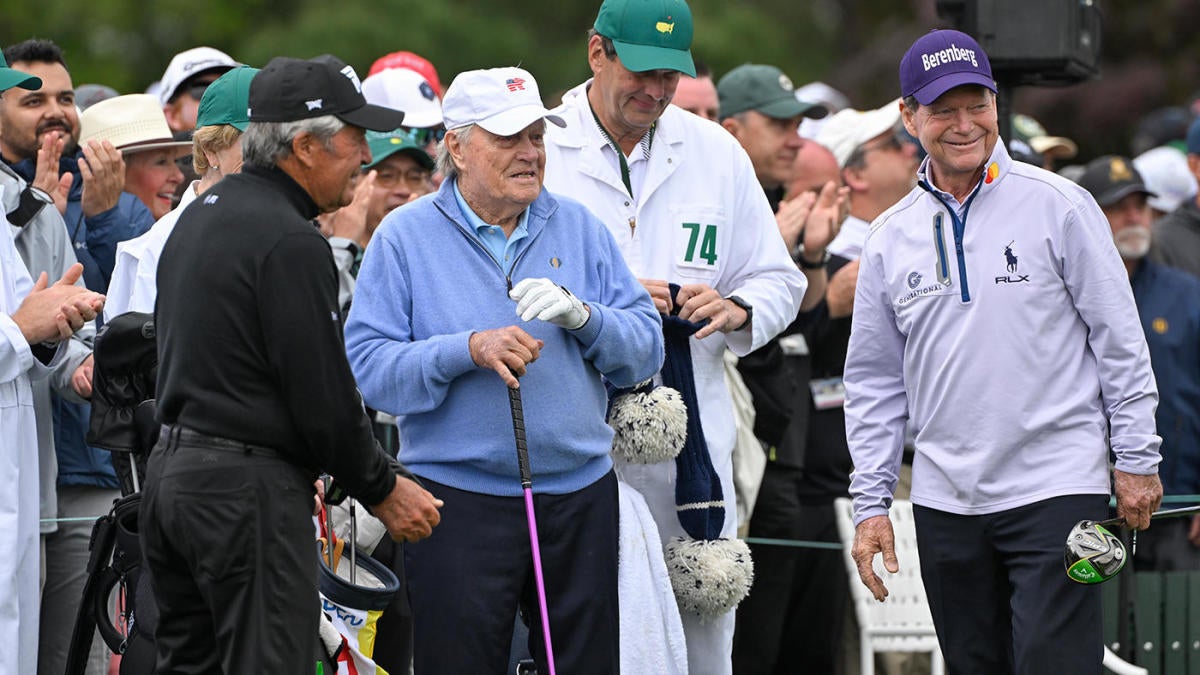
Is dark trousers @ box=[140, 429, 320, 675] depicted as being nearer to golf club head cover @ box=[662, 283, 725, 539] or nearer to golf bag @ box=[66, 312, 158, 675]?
golf bag @ box=[66, 312, 158, 675]

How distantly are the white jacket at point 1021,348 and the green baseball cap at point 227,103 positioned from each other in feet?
7.15

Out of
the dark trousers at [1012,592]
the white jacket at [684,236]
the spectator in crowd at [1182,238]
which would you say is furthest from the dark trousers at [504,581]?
the spectator in crowd at [1182,238]

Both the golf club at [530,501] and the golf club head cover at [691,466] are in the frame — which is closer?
the golf club at [530,501]

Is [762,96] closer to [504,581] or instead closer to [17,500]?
[504,581]

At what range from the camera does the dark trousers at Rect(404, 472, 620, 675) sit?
5.62m

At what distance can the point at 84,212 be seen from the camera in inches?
281

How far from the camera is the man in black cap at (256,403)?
15.7 feet

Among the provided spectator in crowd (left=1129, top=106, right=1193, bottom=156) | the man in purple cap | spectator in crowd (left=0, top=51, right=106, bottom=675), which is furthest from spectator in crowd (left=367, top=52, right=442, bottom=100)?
spectator in crowd (left=1129, top=106, right=1193, bottom=156)

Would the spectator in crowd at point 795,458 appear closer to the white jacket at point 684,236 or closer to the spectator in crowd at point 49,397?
the white jacket at point 684,236

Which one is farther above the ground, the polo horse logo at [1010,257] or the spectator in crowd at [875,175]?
the spectator in crowd at [875,175]

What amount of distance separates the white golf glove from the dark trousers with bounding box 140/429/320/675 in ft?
3.10

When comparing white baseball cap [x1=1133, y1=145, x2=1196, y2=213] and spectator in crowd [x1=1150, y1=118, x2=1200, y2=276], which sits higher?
white baseball cap [x1=1133, y1=145, x2=1196, y2=213]

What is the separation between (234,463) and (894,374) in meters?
2.26

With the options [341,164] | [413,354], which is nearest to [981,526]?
[413,354]
